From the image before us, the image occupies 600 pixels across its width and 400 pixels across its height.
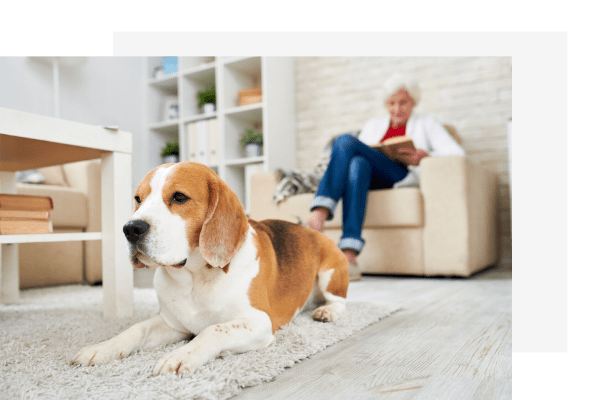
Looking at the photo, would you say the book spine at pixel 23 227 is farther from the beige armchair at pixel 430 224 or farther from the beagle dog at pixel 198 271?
the beige armchair at pixel 430 224

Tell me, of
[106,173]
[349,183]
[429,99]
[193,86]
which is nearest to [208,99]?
[193,86]

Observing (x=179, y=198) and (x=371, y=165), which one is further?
(x=371, y=165)

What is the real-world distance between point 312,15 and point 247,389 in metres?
0.80

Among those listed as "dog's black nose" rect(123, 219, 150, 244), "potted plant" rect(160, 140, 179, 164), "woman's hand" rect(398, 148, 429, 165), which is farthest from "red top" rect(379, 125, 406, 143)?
"dog's black nose" rect(123, 219, 150, 244)

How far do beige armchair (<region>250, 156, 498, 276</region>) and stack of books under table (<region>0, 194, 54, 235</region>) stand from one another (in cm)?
139

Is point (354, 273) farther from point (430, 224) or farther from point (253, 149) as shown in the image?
point (253, 149)

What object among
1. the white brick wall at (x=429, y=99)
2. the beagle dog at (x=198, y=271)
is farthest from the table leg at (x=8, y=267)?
the white brick wall at (x=429, y=99)

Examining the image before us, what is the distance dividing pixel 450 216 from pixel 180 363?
5.99 ft

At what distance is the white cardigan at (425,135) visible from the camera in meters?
2.62

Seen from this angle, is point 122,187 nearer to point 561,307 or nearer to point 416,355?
point 416,355

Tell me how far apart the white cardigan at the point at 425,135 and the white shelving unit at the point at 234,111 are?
95cm

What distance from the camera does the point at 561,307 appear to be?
0.80m

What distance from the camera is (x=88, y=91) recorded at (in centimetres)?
308

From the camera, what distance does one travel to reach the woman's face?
277 cm
